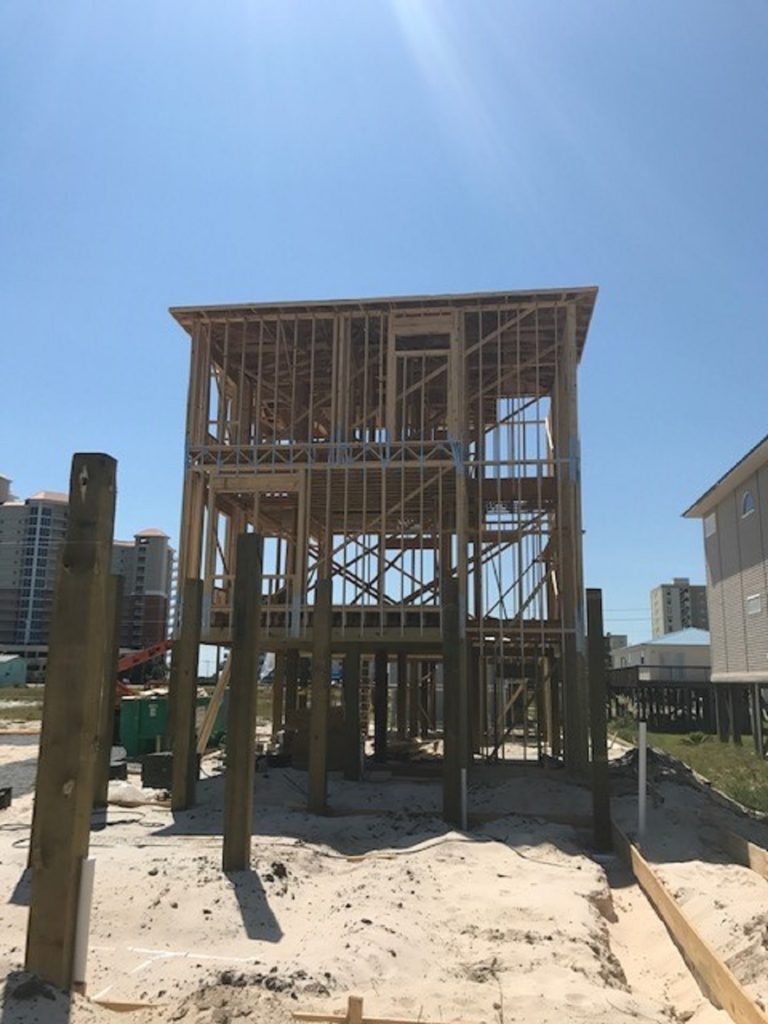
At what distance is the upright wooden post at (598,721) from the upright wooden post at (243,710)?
191 inches

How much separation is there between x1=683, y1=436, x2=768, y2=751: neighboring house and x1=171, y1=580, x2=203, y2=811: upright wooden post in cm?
1903

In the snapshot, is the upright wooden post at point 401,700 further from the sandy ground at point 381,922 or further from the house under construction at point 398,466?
the sandy ground at point 381,922

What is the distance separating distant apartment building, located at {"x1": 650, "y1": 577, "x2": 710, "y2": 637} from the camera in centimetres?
12469

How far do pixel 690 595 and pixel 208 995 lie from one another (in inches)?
Result: 5091

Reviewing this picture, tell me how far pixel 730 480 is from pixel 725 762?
1032 cm

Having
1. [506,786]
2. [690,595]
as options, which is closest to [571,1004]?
[506,786]

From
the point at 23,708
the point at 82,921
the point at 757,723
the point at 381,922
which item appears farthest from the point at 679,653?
the point at 82,921

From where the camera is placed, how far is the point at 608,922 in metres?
8.42

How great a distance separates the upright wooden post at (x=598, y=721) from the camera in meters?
11.5

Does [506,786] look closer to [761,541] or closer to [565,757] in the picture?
[565,757]

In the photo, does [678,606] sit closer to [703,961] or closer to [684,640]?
[684,640]

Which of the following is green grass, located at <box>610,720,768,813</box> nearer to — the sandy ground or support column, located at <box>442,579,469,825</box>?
the sandy ground

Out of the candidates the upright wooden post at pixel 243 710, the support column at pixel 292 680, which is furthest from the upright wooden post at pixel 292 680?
the upright wooden post at pixel 243 710

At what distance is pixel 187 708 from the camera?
13.4 metres
